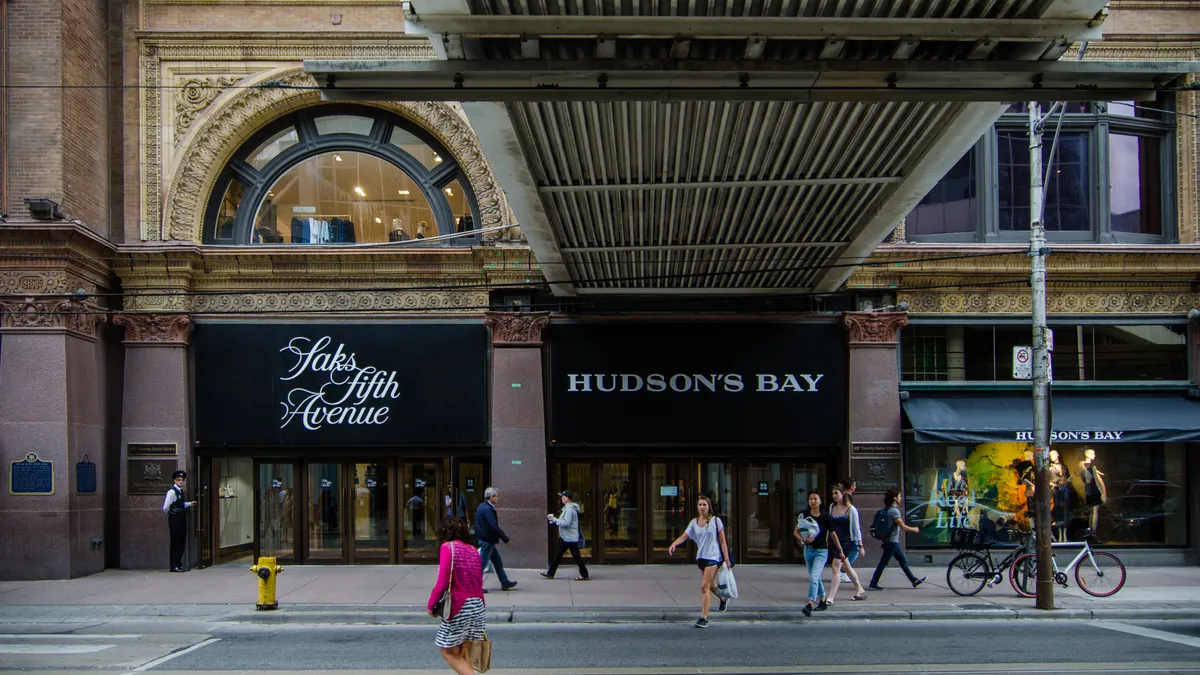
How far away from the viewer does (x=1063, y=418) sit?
17.8m

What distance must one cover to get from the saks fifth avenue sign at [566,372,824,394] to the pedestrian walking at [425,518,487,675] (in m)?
10.2

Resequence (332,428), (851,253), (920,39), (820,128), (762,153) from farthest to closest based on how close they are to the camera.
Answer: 1. (332,428)
2. (851,253)
3. (762,153)
4. (820,128)
5. (920,39)

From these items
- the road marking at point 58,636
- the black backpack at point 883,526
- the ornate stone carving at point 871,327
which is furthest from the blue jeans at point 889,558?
the road marking at point 58,636

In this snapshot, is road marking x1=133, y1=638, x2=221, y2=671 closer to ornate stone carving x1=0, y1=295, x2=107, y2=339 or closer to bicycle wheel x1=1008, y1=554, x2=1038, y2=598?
ornate stone carving x1=0, y1=295, x2=107, y2=339

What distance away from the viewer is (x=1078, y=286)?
1847 centimetres

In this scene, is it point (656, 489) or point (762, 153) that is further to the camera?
point (656, 489)

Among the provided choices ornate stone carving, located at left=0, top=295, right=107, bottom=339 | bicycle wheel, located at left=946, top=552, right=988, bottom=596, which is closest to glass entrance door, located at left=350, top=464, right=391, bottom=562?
ornate stone carving, located at left=0, top=295, right=107, bottom=339

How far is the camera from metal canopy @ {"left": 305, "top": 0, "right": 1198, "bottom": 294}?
27.4 feet

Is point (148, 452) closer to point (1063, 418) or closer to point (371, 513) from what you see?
point (371, 513)

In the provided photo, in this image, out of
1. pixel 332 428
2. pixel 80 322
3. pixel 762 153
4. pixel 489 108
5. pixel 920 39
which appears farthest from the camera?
pixel 332 428

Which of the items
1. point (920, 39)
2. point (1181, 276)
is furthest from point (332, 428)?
point (1181, 276)

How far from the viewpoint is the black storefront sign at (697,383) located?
18328mm

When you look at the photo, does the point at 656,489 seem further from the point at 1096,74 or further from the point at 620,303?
the point at 1096,74

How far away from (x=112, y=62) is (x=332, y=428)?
304 inches
